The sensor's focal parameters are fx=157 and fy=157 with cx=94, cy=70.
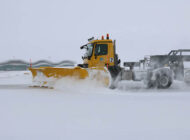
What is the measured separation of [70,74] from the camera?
20.4 ft

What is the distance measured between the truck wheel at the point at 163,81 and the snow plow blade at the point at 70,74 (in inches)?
97.2

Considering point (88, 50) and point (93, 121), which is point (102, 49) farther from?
point (93, 121)

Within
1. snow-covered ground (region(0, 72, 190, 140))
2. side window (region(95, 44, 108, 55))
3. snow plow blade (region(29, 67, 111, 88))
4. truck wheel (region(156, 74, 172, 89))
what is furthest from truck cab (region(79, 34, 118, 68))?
snow-covered ground (region(0, 72, 190, 140))

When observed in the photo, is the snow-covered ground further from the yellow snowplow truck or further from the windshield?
the windshield

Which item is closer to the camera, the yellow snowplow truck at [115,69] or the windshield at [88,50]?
the yellow snowplow truck at [115,69]

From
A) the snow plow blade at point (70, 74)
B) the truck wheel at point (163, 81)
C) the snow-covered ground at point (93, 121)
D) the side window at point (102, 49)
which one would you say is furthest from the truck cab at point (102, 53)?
the snow-covered ground at point (93, 121)

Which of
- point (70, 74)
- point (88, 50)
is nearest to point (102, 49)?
point (88, 50)

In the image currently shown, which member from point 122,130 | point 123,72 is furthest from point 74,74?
point 122,130

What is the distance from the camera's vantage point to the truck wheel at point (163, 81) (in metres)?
Answer: 7.15

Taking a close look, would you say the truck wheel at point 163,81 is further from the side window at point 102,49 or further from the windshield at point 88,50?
the windshield at point 88,50

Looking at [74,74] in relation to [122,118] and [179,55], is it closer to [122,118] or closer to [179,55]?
[122,118]

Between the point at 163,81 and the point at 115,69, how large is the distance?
2252mm

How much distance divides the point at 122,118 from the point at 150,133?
0.68 m

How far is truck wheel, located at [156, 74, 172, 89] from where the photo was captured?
7148mm
